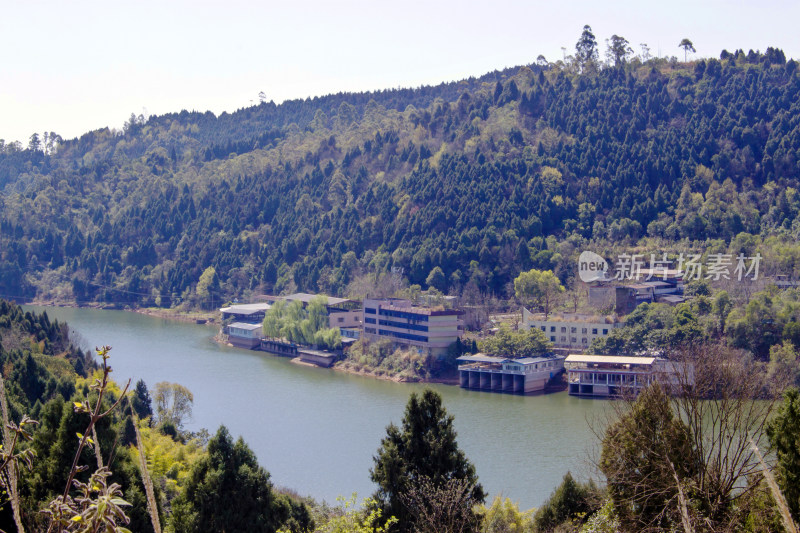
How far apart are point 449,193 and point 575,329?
10093 millimetres

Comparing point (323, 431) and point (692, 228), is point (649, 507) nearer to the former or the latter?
point (323, 431)

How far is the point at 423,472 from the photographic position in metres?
6.25

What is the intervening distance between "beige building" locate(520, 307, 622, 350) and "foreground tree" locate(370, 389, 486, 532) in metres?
12.2

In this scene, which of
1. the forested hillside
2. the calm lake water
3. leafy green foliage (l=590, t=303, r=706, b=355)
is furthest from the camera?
the forested hillside

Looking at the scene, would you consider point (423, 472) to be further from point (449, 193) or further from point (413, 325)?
point (449, 193)

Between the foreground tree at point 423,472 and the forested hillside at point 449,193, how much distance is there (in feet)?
54.1

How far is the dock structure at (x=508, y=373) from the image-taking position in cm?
1680

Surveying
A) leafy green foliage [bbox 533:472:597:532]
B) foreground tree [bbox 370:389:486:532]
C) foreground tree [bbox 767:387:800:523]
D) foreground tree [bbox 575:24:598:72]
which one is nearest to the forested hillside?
foreground tree [bbox 575:24:598:72]

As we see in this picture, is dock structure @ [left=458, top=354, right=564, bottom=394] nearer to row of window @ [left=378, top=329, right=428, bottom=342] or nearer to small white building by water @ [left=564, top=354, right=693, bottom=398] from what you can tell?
small white building by water @ [left=564, top=354, right=693, bottom=398]

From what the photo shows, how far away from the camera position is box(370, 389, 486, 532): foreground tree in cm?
591

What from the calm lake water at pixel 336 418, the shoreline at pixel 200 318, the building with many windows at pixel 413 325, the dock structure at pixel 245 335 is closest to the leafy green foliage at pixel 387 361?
the shoreline at pixel 200 318

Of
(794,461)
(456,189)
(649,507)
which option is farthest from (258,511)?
(456,189)

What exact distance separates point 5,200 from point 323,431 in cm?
3330

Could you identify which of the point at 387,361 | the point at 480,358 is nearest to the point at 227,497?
the point at 480,358
